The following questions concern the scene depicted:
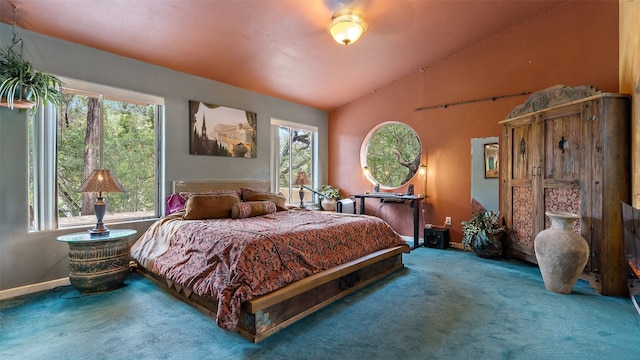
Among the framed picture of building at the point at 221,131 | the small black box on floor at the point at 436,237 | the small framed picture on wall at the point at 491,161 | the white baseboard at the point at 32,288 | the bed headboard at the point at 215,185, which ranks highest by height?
the framed picture of building at the point at 221,131

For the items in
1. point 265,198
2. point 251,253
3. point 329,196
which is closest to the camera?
point 251,253

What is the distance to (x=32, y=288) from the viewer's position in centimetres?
297

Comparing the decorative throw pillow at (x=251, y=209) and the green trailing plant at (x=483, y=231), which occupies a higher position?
the decorative throw pillow at (x=251, y=209)

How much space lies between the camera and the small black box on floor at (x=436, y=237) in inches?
188

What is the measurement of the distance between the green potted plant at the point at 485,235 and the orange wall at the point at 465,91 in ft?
1.44

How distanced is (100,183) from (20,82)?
1.06 meters

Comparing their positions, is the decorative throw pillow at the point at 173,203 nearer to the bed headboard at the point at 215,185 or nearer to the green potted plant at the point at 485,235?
the bed headboard at the point at 215,185

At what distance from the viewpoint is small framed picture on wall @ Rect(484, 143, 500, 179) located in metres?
4.55

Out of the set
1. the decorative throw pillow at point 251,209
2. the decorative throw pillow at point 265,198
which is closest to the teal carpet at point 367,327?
the decorative throw pillow at point 251,209

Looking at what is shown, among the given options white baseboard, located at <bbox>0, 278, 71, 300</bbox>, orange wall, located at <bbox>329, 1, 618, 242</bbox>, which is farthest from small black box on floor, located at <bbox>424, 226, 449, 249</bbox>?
white baseboard, located at <bbox>0, 278, 71, 300</bbox>

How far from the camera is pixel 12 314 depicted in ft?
8.17

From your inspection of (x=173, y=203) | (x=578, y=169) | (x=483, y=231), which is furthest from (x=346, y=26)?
(x=483, y=231)

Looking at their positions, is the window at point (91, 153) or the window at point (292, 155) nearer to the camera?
the window at point (91, 153)

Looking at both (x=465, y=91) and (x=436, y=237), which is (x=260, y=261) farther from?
(x=465, y=91)
